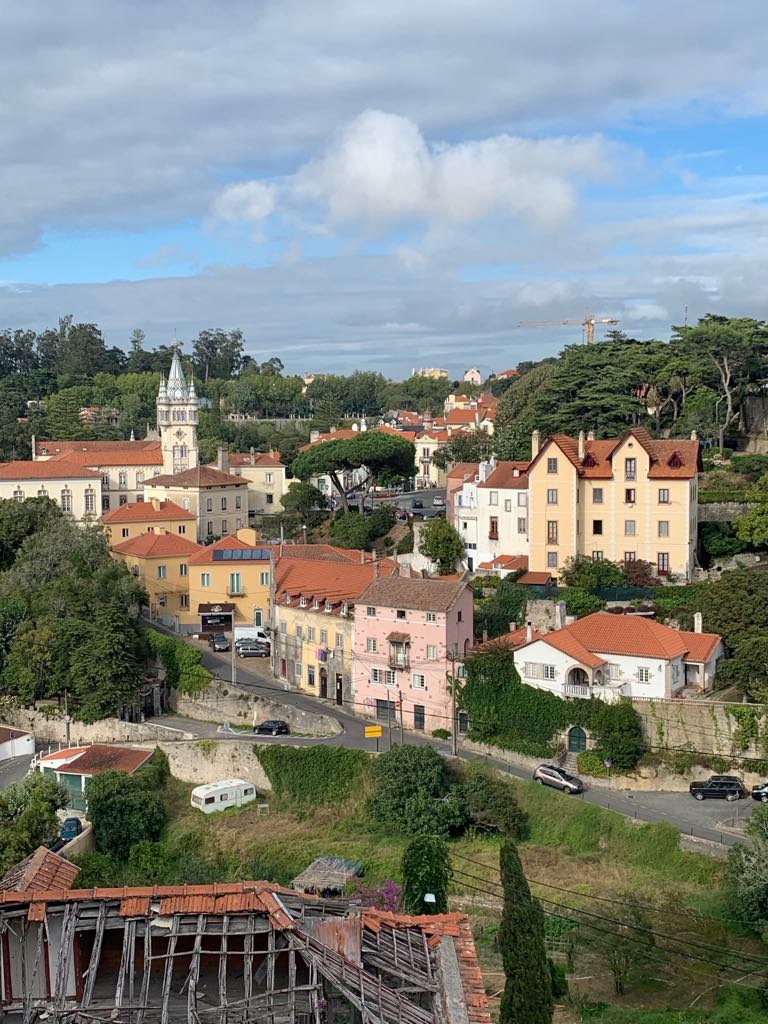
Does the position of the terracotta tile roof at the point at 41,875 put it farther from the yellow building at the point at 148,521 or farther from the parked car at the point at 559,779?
the yellow building at the point at 148,521

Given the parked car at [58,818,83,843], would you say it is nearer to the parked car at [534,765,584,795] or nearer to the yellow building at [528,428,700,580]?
the parked car at [534,765,584,795]

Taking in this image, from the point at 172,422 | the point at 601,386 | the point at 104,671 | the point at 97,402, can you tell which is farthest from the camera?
the point at 97,402

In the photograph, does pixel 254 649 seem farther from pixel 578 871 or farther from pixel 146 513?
pixel 578 871

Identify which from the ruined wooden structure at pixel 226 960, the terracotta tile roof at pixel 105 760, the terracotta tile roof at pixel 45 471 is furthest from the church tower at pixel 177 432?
the ruined wooden structure at pixel 226 960

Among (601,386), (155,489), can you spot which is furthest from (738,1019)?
(155,489)

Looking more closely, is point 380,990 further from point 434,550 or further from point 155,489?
point 155,489
